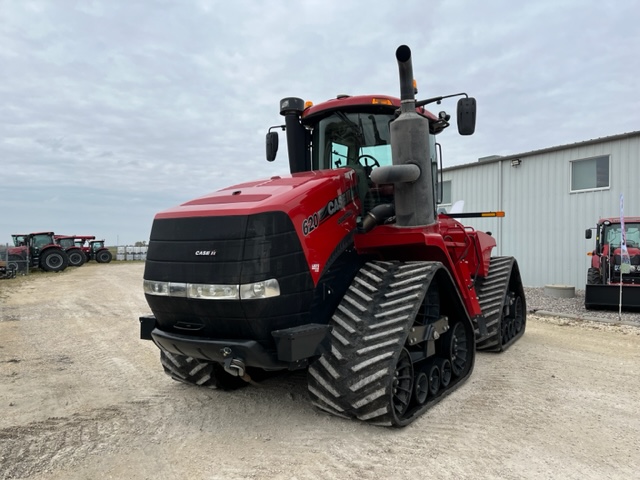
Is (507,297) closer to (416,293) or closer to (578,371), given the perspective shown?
(578,371)

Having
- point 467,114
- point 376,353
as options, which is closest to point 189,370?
point 376,353

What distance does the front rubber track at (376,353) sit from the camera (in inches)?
146

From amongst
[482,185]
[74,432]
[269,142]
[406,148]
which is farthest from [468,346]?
[482,185]

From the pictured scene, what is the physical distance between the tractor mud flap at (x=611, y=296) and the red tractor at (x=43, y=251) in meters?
24.3

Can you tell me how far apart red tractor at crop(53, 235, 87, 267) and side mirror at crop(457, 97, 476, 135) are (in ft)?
96.3

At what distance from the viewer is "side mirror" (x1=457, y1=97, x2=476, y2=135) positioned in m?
4.73

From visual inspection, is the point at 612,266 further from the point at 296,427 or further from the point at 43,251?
the point at 43,251

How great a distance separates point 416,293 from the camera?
13.5 feet

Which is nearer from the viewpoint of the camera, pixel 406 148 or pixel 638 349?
pixel 406 148

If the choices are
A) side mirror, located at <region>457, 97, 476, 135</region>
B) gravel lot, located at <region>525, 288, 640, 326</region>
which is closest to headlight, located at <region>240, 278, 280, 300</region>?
side mirror, located at <region>457, 97, 476, 135</region>

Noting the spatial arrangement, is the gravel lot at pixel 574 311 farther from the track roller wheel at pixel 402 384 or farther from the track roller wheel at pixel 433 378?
the track roller wheel at pixel 402 384

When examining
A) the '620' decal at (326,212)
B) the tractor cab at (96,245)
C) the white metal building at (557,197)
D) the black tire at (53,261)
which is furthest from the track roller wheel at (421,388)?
the tractor cab at (96,245)

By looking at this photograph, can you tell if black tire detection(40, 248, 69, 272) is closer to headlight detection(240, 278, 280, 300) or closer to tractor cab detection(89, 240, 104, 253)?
tractor cab detection(89, 240, 104, 253)

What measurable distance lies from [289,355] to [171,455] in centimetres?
110
